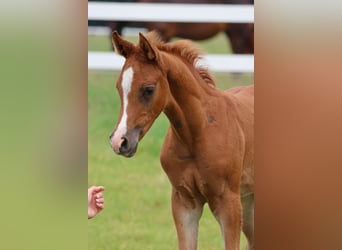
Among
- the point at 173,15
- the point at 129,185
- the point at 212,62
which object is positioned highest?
the point at 173,15

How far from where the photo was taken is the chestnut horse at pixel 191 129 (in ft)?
7.07

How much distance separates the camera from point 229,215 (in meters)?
2.26

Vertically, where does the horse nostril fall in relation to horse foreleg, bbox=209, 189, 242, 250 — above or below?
above

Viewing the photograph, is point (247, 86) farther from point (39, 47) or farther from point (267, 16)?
point (39, 47)

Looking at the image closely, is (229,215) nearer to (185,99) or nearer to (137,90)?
(185,99)

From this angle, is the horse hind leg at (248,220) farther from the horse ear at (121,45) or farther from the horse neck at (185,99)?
the horse ear at (121,45)

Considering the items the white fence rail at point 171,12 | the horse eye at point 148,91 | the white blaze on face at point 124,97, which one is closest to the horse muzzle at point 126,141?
the white blaze on face at point 124,97

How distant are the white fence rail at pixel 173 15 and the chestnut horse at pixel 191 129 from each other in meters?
0.07

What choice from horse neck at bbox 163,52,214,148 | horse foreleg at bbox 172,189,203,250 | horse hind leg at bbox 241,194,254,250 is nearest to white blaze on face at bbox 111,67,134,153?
horse neck at bbox 163,52,214,148

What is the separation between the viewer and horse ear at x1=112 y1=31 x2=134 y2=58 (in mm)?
2162

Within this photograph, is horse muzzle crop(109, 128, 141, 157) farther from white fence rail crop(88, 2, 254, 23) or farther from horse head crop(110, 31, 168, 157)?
white fence rail crop(88, 2, 254, 23)

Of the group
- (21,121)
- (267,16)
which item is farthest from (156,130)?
(267,16)

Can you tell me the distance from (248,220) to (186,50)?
23.0 inches

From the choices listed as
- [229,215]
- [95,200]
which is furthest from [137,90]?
[229,215]
